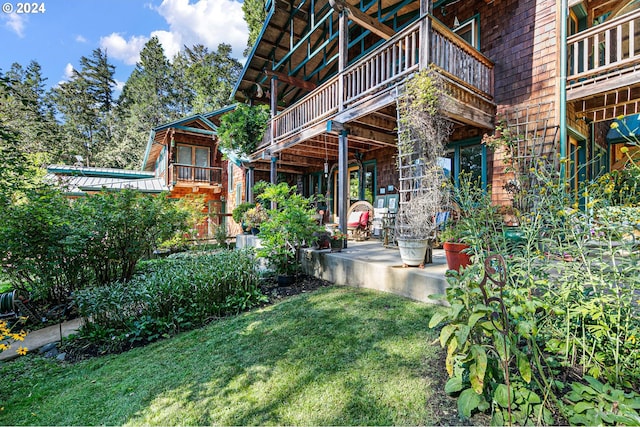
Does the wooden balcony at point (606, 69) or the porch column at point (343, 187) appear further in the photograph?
the porch column at point (343, 187)

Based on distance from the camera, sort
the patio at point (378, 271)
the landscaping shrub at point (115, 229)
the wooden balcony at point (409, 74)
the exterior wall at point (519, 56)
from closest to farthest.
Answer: the patio at point (378, 271)
the wooden balcony at point (409, 74)
the landscaping shrub at point (115, 229)
the exterior wall at point (519, 56)

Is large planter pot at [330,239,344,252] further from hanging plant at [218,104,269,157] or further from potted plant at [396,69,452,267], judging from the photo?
hanging plant at [218,104,269,157]

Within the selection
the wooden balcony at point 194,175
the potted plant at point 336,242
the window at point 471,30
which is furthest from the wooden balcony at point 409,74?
the wooden balcony at point 194,175

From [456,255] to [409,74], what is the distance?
308 cm

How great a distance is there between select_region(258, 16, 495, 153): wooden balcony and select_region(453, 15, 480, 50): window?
886mm

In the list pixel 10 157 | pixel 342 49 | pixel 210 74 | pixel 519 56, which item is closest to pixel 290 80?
pixel 342 49

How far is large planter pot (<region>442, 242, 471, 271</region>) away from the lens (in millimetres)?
3242

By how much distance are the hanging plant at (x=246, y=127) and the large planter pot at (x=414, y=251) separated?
25.5ft

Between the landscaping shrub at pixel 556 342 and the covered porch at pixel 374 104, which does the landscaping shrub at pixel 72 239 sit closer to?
the covered porch at pixel 374 104

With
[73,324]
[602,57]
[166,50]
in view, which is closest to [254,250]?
[73,324]

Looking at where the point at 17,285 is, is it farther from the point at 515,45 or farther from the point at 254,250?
the point at 515,45

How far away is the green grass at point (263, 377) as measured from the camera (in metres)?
1.88

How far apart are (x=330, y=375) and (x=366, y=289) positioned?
6.86 feet

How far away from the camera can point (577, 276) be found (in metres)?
1.83
